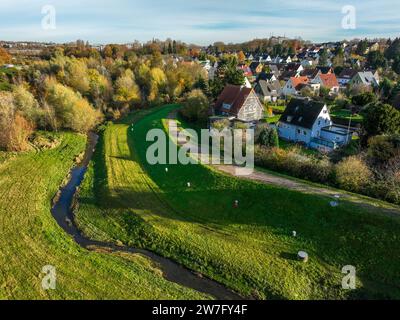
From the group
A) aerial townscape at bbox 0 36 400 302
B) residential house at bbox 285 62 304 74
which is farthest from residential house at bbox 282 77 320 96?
residential house at bbox 285 62 304 74

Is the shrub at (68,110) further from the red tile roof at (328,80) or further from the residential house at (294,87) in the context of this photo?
the red tile roof at (328,80)

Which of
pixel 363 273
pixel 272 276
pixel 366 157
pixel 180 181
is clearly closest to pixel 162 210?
pixel 180 181

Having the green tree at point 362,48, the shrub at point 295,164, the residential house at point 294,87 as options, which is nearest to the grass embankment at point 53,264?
the shrub at point 295,164

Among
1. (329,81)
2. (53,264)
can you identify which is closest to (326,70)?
(329,81)

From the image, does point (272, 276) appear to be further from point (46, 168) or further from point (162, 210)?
point (46, 168)

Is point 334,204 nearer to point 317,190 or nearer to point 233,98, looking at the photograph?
point 317,190

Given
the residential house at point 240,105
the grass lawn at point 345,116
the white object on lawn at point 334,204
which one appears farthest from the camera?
the grass lawn at point 345,116
